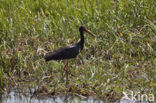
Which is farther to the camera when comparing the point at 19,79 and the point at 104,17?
the point at 104,17

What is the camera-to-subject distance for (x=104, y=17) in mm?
10164

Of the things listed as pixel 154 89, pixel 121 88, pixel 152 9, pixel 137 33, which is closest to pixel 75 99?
pixel 121 88

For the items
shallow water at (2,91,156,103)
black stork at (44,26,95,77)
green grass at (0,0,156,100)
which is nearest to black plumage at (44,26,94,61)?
black stork at (44,26,95,77)

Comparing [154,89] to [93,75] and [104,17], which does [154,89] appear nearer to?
[93,75]

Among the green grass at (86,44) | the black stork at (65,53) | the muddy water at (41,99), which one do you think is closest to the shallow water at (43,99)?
the muddy water at (41,99)

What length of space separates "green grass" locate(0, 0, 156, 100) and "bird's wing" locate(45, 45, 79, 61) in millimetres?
252

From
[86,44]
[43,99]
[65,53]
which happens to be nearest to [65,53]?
[65,53]

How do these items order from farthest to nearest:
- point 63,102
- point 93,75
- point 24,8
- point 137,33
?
point 24,8 < point 137,33 < point 93,75 < point 63,102

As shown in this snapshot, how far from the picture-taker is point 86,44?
31.6 ft

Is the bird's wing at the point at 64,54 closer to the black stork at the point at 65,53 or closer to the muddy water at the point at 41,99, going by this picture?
the black stork at the point at 65,53

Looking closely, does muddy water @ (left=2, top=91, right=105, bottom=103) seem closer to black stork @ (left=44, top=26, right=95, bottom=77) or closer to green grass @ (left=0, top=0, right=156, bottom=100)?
green grass @ (left=0, top=0, right=156, bottom=100)

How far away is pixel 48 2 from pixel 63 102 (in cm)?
413

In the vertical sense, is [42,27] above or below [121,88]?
above

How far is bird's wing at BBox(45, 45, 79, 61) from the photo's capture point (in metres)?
8.65
